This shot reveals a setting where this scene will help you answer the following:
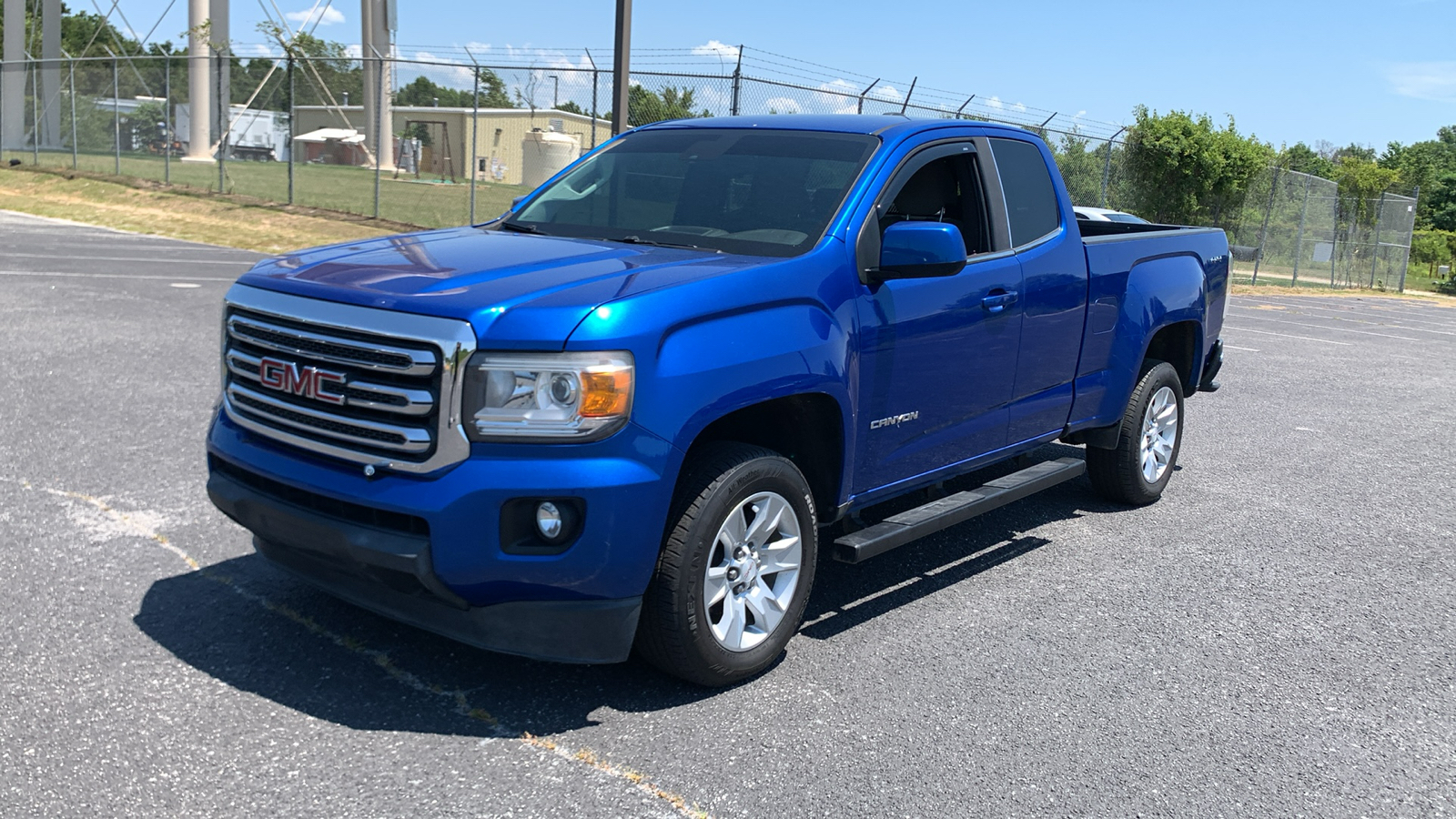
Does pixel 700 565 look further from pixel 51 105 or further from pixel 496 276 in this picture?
pixel 51 105

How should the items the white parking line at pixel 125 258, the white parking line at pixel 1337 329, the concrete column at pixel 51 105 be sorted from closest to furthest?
1. the white parking line at pixel 125 258
2. the white parking line at pixel 1337 329
3. the concrete column at pixel 51 105

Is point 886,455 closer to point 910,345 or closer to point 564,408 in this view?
point 910,345

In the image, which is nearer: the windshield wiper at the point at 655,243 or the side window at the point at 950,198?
the windshield wiper at the point at 655,243

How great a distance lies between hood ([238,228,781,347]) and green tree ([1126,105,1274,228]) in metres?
24.6

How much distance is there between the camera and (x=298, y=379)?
391 centimetres

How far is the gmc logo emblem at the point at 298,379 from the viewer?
3.81 m

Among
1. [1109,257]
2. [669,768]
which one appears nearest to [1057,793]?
[669,768]

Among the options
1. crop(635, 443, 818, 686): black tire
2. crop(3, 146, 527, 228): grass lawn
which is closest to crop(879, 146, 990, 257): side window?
crop(635, 443, 818, 686): black tire

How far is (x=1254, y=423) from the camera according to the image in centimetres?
976

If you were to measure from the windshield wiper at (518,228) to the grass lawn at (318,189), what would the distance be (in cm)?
1853

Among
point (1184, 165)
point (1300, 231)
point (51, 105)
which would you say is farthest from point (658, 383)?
point (51, 105)

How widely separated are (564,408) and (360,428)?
0.67 meters

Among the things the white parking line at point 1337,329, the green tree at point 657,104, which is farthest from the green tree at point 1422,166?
the green tree at point 657,104

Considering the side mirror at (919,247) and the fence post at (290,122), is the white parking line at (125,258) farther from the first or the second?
the side mirror at (919,247)
